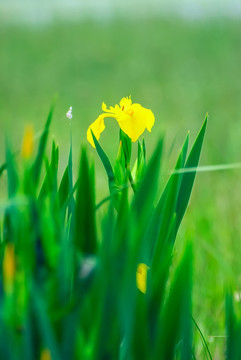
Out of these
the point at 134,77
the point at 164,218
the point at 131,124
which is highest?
the point at 134,77

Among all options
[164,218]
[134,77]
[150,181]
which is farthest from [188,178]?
[134,77]

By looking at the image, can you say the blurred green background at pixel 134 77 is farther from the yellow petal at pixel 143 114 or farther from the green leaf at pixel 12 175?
the green leaf at pixel 12 175

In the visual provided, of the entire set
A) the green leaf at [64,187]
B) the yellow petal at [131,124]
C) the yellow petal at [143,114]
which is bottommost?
the green leaf at [64,187]

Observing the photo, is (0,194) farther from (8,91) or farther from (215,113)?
(8,91)

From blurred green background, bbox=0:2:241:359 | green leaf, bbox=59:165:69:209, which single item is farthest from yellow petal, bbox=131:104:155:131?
blurred green background, bbox=0:2:241:359

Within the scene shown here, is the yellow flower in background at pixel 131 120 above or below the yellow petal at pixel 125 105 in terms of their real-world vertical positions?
below

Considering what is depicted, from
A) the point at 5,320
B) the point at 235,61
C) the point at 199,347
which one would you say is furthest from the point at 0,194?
the point at 235,61

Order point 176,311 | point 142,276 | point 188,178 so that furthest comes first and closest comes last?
point 188,178 < point 142,276 < point 176,311

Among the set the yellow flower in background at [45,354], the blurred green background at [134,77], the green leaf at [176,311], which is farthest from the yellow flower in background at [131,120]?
the blurred green background at [134,77]

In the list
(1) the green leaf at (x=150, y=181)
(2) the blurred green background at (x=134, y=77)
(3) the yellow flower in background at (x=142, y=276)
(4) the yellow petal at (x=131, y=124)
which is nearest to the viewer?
(1) the green leaf at (x=150, y=181)

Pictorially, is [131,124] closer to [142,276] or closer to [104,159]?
[104,159]
